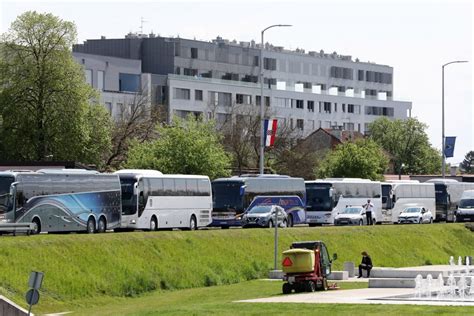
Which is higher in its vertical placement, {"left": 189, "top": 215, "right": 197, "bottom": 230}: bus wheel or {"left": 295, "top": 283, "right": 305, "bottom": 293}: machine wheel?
{"left": 189, "top": 215, "right": 197, "bottom": 230}: bus wheel

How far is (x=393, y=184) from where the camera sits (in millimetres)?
95375

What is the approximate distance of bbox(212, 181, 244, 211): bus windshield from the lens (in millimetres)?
75688

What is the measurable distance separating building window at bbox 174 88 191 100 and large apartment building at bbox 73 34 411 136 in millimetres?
103

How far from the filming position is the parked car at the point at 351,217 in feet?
279

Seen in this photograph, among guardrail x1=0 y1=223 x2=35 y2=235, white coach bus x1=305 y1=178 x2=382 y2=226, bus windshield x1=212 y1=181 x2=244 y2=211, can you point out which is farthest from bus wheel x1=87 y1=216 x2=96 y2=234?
white coach bus x1=305 y1=178 x2=382 y2=226

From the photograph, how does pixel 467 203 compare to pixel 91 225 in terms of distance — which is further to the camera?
pixel 467 203

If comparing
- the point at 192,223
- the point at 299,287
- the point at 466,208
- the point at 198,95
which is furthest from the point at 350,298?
the point at 198,95

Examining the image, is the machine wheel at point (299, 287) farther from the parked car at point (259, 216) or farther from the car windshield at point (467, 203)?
the car windshield at point (467, 203)

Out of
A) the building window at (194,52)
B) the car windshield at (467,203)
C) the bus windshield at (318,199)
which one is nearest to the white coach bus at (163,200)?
the bus windshield at (318,199)

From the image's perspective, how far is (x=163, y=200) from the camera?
224 ft

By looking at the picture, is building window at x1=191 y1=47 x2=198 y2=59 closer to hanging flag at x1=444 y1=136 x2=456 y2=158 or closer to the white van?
hanging flag at x1=444 y1=136 x2=456 y2=158

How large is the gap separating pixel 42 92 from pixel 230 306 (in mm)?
45491

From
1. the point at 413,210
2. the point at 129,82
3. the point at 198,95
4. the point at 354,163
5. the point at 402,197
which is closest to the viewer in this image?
the point at 413,210

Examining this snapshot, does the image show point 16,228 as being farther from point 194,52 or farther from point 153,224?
point 194,52
